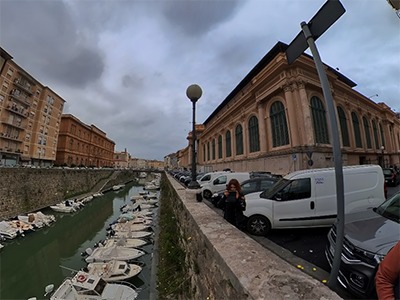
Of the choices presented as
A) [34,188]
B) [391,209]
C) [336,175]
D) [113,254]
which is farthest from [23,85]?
[391,209]

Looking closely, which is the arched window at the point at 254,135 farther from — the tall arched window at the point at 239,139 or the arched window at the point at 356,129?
the arched window at the point at 356,129

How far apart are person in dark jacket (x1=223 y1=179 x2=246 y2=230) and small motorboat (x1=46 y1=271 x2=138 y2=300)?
452cm

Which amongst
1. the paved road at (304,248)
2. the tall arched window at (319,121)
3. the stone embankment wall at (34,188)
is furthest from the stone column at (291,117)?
the stone embankment wall at (34,188)

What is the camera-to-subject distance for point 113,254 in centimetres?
895

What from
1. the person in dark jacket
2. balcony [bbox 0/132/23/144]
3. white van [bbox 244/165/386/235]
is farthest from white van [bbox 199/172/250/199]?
balcony [bbox 0/132/23/144]

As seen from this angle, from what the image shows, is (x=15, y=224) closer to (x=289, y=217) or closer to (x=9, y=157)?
(x=289, y=217)

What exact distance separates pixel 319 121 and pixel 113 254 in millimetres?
18990

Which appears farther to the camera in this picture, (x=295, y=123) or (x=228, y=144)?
(x=228, y=144)

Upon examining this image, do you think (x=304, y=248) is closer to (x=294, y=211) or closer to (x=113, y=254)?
(x=294, y=211)

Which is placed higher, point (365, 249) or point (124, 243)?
point (365, 249)

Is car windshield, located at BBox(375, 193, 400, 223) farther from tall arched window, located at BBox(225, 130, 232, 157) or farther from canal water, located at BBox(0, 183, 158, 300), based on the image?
tall arched window, located at BBox(225, 130, 232, 157)

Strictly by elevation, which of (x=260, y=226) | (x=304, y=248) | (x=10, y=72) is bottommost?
(x=304, y=248)

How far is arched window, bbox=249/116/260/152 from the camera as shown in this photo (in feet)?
73.1

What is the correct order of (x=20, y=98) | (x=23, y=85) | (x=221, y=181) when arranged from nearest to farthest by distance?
(x=221, y=181) < (x=20, y=98) < (x=23, y=85)
